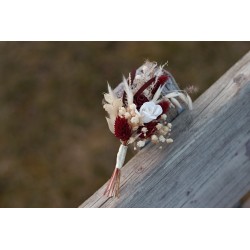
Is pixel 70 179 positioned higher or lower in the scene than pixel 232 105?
higher

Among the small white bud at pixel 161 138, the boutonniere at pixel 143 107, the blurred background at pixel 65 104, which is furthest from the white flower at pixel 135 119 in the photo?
the blurred background at pixel 65 104

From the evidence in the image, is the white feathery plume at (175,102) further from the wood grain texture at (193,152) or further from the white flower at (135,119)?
the white flower at (135,119)

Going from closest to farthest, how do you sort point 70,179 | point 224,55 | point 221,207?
point 221,207 → point 70,179 → point 224,55

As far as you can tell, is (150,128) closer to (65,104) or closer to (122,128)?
(122,128)

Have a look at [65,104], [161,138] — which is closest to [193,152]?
[161,138]

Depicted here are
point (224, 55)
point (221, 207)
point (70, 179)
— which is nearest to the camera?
point (221, 207)

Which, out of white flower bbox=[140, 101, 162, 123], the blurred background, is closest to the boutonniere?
white flower bbox=[140, 101, 162, 123]

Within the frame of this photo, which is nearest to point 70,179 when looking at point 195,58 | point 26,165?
point 26,165

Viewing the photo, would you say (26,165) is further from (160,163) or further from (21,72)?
(160,163)
